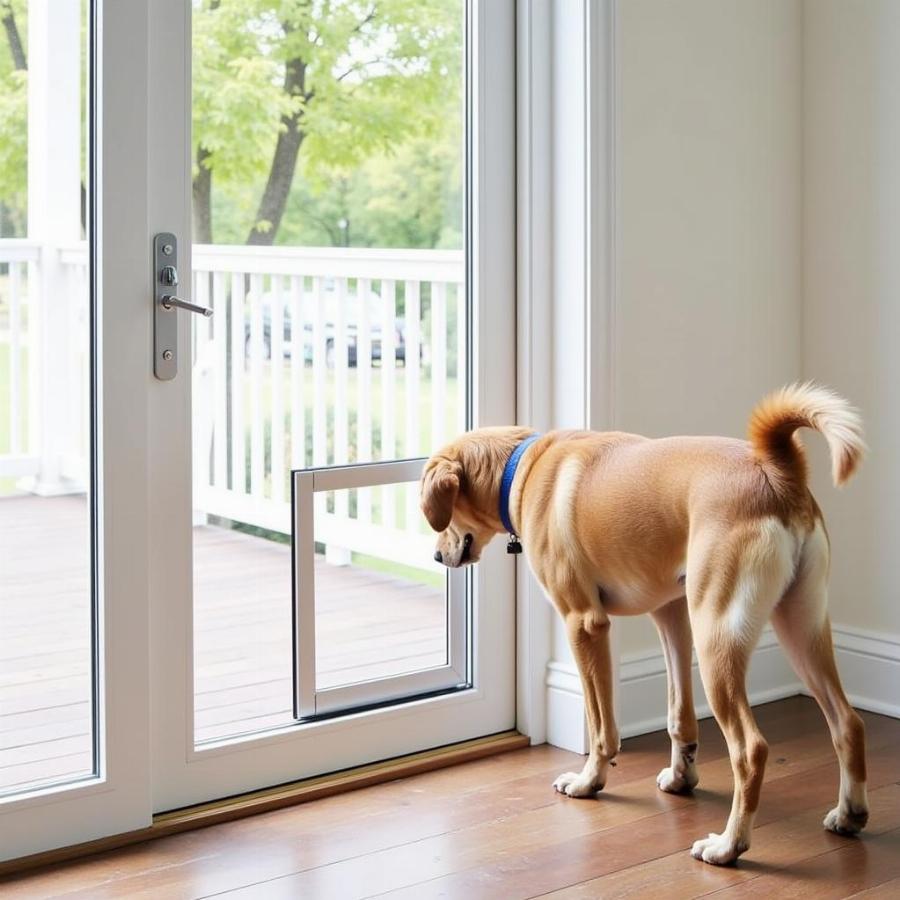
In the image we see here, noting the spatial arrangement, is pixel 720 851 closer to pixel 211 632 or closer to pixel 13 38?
pixel 211 632

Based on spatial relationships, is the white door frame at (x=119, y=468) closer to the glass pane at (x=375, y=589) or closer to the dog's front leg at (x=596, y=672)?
the glass pane at (x=375, y=589)

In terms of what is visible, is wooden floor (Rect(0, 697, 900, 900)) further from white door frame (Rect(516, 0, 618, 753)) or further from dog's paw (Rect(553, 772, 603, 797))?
white door frame (Rect(516, 0, 618, 753))

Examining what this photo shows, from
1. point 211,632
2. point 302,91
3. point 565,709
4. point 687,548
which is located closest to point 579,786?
point 565,709

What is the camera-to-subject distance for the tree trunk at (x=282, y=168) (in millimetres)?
2600

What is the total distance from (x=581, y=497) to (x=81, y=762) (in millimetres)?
1038

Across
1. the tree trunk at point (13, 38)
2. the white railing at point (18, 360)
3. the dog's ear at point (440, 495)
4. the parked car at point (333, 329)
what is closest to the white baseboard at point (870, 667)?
the dog's ear at point (440, 495)

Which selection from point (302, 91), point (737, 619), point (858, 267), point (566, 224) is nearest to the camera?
point (737, 619)

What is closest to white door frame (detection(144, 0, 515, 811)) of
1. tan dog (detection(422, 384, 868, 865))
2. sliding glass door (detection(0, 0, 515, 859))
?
sliding glass door (detection(0, 0, 515, 859))

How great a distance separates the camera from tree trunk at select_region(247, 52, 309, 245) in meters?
2.60

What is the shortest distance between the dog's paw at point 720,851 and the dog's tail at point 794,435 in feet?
2.10

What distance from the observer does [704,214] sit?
3172mm

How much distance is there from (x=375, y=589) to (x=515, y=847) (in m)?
0.66

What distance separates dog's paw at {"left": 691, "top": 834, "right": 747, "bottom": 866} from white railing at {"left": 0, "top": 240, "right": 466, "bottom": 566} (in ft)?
2.95

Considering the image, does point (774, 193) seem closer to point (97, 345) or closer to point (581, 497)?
point (581, 497)
